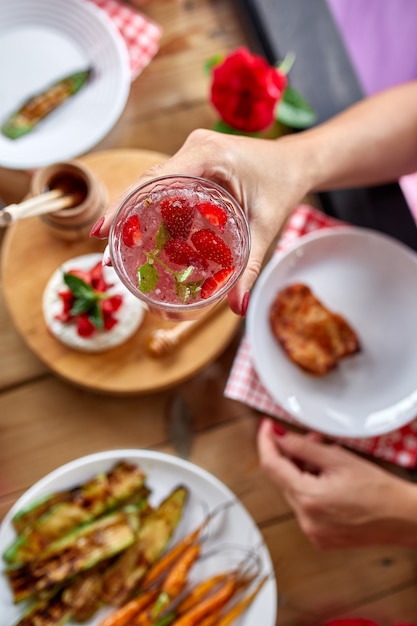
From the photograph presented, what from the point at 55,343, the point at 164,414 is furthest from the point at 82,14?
the point at 164,414

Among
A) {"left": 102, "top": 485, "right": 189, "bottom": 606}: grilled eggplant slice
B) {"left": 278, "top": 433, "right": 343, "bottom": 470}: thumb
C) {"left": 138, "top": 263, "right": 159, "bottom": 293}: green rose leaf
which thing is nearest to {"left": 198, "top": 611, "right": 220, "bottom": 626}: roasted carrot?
{"left": 102, "top": 485, "right": 189, "bottom": 606}: grilled eggplant slice

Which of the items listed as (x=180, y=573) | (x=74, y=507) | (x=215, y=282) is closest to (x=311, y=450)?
(x=180, y=573)

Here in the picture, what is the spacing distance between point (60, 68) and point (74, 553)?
31.4 inches

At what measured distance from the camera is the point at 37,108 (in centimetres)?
125

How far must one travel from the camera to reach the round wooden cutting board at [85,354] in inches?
45.6

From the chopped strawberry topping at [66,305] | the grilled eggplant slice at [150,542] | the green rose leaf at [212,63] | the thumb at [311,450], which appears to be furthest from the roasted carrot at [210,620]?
the green rose leaf at [212,63]

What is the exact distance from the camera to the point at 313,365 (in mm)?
1179

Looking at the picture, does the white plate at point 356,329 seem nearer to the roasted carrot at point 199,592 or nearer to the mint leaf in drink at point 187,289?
the roasted carrot at point 199,592

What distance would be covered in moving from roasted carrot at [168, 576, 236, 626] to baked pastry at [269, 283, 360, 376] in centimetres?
36

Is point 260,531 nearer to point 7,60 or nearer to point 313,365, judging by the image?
point 313,365

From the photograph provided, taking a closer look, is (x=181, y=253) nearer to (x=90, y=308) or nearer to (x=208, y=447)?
(x=90, y=308)

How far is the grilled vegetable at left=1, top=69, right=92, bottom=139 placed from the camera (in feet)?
4.08

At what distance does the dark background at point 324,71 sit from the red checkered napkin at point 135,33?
0.57 feet

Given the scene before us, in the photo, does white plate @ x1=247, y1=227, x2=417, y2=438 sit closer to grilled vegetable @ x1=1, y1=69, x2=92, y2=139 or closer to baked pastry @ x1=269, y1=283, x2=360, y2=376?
baked pastry @ x1=269, y1=283, x2=360, y2=376
